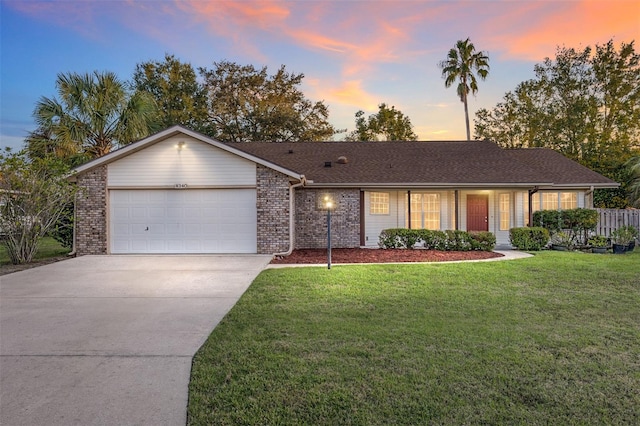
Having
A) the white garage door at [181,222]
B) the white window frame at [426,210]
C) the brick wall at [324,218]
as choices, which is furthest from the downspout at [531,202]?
the white garage door at [181,222]

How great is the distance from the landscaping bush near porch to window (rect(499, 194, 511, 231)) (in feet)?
9.55

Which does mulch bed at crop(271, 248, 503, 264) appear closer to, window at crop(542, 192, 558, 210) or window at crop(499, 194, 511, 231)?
window at crop(499, 194, 511, 231)

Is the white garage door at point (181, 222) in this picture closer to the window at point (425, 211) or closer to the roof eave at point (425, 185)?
the roof eave at point (425, 185)

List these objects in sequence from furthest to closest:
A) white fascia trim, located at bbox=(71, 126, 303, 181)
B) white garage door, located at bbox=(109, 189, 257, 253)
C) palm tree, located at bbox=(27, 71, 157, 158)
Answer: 1. palm tree, located at bbox=(27, 71, 157, 158)
2. white garage door, located at bbox=(109, 189, 257, 253)
3. white fascia trim, located at bbox=(71, 126, 303, 181)

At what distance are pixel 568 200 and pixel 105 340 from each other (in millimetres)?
16623

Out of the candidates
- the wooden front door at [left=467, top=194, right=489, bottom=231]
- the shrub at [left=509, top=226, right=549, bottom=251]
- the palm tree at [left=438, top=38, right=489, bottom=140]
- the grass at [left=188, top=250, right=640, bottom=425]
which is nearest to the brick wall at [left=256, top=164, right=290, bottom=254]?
the grass at [left=188, top=250, right=640, bottom=425]

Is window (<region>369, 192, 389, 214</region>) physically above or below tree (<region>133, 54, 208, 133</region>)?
below

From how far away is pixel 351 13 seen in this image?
13070mm

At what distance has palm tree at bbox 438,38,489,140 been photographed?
24.7 meters

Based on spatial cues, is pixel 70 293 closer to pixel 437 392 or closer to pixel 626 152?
pixel 437 392

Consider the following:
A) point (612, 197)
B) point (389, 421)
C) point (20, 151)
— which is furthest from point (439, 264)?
Result: point (612, 197)

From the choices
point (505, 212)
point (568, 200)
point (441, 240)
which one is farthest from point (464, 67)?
point (441, 240)

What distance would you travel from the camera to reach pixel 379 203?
14.4m

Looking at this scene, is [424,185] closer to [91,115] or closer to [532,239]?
[532,239]
